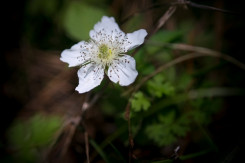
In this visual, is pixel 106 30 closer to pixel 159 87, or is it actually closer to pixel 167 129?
pixel 159 87

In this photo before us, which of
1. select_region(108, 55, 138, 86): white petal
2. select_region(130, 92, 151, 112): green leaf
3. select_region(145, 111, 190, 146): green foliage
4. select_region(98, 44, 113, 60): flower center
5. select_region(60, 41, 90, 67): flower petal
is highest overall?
select_region(60, 41, 90, 67): flower petal

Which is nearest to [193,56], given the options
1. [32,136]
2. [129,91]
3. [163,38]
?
[163,38]

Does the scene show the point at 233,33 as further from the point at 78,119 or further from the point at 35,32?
the point at 35,32

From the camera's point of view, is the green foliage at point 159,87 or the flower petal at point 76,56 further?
the green foliage at point 159,87

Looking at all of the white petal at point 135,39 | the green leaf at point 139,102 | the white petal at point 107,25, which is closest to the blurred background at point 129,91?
the green leaf at point 139,102

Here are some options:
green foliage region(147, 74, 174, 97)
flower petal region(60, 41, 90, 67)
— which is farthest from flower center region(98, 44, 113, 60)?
green foliage region(147, 74, 174, 97)

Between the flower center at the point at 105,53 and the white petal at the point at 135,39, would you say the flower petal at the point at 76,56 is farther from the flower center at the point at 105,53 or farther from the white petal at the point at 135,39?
the white petal at the point at 135,39

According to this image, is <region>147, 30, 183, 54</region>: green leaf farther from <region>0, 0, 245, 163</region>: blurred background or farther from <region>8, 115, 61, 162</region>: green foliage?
<region>8, 115, 61, 162</region>: green foliage
